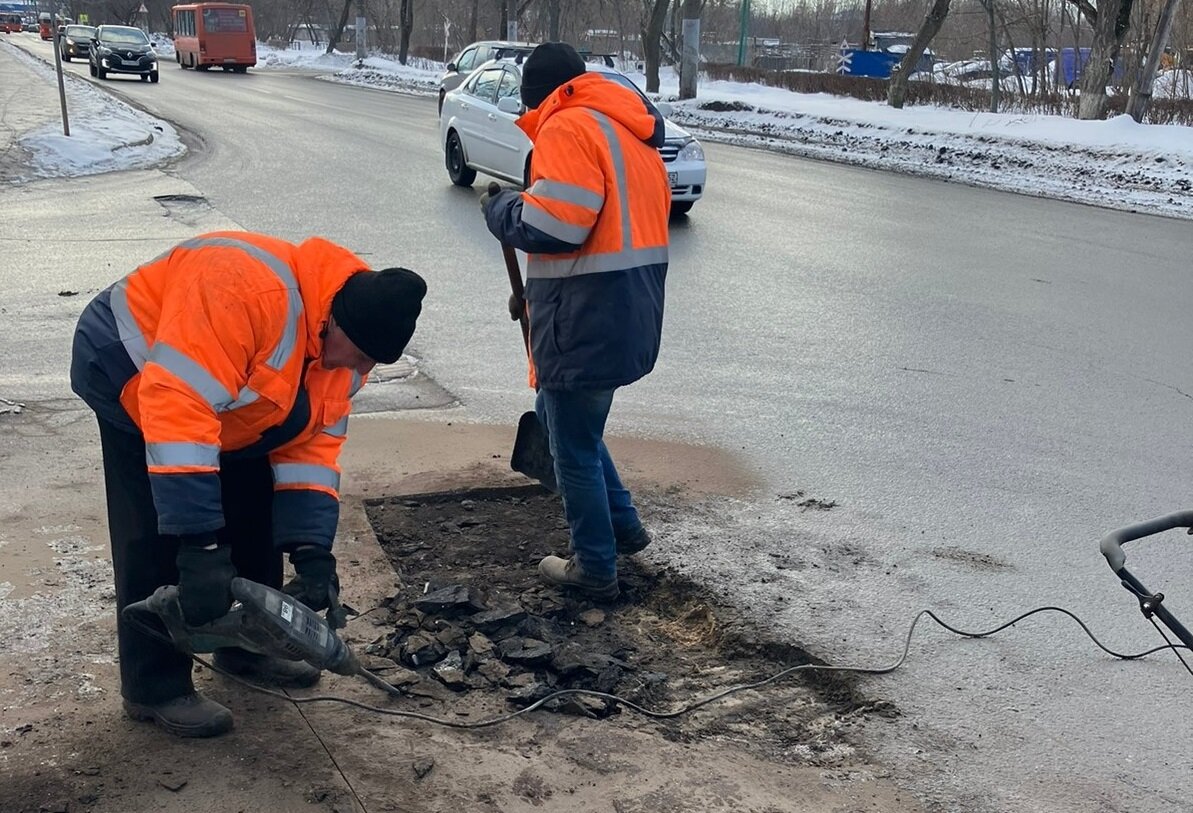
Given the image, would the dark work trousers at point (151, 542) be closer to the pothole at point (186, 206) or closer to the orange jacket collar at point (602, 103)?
the orange jacket collar at point (602, 103)

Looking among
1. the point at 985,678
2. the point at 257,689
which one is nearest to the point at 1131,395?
the point at 985,678

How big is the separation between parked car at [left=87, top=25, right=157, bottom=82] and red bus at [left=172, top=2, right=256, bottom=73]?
5043 millimetres

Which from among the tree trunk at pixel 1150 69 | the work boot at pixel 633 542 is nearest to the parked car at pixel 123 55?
the tree trunk at pixel 1150 69

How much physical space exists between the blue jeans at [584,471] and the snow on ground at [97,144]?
463 inches

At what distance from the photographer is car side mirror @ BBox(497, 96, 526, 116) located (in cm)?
1256

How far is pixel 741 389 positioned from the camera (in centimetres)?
646

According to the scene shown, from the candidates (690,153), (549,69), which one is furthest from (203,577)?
(690,153)

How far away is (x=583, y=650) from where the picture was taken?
12.0ft

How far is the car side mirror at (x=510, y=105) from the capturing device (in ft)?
41.2

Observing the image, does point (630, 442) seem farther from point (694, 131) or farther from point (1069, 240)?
point (694, 131)

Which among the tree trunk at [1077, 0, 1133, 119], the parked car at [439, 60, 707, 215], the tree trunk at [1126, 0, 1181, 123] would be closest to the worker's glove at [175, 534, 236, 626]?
the parked car at [439, 60, 707, 215]

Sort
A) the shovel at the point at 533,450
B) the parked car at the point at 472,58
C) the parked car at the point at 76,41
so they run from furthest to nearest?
the parked car at the point at 76,41 → the parked car at the point at 472,58 → the shovel at the point at 533,450

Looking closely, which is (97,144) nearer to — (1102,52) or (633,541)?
(633,541)

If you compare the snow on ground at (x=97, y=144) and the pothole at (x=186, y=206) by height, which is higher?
the snow on ground at (x=97, y=144)
